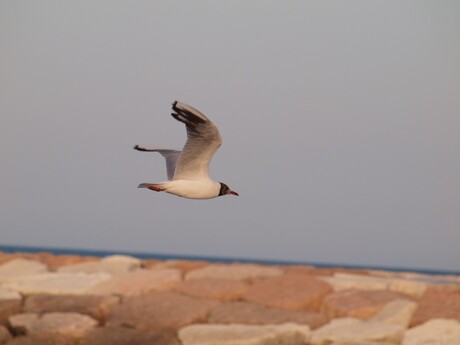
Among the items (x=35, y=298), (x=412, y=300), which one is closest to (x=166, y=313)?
(x=35, y=298)

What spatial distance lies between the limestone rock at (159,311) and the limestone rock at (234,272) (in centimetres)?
139

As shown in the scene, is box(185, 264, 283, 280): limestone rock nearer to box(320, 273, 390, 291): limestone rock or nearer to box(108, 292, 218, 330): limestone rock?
box(320, 273, 390, 291): limestone rock

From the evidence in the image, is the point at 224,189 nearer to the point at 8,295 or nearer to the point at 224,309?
the point at 224,309

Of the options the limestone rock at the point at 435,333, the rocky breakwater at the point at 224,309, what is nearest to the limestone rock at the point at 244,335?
the rocky breakwater at the point at 224,309

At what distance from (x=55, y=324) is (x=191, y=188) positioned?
16.8 feet

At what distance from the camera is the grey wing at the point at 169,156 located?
354 inches

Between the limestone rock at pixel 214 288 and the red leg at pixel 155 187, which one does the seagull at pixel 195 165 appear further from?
the limestone rock at pixel 214 288

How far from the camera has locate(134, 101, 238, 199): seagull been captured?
7.74m

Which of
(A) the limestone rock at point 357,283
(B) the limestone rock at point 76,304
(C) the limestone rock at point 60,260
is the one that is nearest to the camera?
(B) the limestone rock at point 76,304

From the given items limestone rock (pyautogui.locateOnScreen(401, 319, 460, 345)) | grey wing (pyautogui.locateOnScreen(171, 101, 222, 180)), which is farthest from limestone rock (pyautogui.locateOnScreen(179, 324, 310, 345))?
grey wing (pyautogui.locateOnScreen(171, 101, 222, 180))

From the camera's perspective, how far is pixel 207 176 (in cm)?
845

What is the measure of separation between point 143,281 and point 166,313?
1.72 m

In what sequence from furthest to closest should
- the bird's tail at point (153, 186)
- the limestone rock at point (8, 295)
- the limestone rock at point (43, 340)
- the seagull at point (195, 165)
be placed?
1. the limestone rock at point (8, 295)
2. the limestone rock at point (43, 340)
3. the bird's tail at point (153, 186)
4. the seagull at point (195, 165)

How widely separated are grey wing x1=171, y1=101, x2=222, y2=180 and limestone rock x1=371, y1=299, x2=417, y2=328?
503 cm
